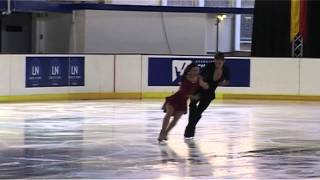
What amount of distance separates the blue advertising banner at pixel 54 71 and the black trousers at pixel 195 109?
29.4 ft

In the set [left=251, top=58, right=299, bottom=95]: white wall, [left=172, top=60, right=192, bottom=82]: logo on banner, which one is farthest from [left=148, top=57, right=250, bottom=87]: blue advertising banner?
[left=251, top=58, right=299, bottom=95]: white wall

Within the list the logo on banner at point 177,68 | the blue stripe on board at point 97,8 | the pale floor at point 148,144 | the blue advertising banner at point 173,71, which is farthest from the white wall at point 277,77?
the blue stripe on board at point 97,8

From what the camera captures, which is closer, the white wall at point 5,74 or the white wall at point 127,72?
the white wall at point 5,74

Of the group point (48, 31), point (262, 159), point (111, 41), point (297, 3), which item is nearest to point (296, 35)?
point (297, 3)

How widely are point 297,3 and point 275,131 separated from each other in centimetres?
1367

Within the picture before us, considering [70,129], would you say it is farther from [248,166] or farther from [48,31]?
[48,31]

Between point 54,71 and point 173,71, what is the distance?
11.8 ft

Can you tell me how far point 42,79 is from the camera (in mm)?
20812

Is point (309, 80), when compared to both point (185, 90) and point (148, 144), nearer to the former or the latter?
point (185, 90)

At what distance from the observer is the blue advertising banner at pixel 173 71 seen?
22391mm

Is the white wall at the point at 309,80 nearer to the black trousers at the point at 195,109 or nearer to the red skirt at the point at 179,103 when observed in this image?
the black trousers at the point at 195,109

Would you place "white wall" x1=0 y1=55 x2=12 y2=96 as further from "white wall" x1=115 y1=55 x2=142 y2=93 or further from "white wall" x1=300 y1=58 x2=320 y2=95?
"white wall" x1=300 y1=58 x2=320 y2=95

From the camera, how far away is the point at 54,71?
2112 centimetres

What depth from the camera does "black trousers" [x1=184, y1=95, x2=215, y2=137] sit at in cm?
1230
